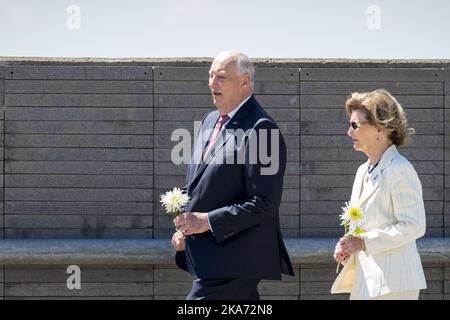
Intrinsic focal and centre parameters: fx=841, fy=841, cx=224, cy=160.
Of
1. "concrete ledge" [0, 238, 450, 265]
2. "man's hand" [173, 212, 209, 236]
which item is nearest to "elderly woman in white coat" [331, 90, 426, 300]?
"man's hand" [173, 212, 209, 236]

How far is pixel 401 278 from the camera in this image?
4078 millimetres

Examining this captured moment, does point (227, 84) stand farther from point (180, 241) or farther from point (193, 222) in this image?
point (180, 241)

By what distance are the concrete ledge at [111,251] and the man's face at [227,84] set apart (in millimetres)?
2742

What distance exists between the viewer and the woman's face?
14.0 feet

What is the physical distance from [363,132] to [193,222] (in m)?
0.99

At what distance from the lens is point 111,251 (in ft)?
23.2

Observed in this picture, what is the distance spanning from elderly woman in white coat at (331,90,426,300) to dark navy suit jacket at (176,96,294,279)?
0.40m

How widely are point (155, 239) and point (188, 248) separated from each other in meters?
2.74

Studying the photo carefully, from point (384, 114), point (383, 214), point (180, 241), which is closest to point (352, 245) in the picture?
point (383, 214)

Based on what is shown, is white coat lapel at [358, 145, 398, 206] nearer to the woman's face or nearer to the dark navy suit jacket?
the woman's face

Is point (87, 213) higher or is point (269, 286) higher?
point (87, 213)
